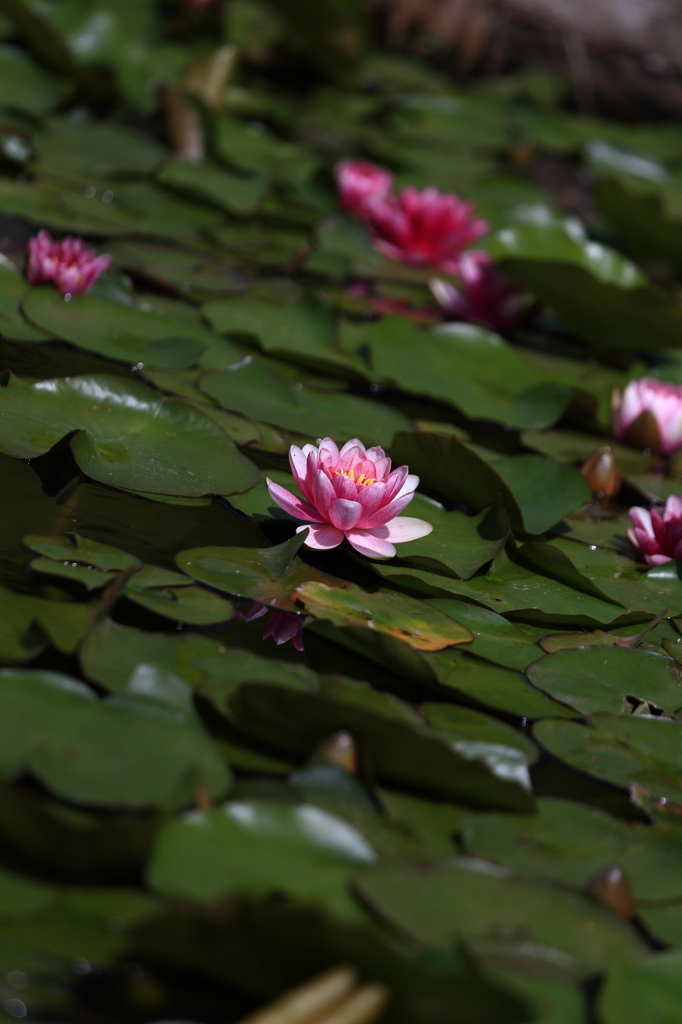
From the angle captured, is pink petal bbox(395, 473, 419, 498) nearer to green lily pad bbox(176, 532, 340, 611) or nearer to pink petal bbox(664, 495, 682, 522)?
green lily pad bbox(176, 532, 340, 611)

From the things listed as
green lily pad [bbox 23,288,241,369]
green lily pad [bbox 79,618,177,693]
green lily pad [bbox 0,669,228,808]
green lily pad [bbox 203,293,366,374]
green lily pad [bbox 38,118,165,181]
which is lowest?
green lily pad [bbox 38,118,165,181]

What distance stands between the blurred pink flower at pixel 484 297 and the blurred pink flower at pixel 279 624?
1.70m

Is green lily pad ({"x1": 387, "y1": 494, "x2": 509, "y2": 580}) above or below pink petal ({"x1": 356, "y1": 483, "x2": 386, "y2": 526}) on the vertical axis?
below

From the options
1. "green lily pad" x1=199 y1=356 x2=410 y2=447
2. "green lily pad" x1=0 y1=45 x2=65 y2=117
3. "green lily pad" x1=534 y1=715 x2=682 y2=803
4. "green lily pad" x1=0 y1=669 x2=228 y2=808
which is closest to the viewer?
"green lily pad" x1=0 y1=669 x2=228 y2=808

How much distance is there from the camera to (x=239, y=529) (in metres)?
1.63

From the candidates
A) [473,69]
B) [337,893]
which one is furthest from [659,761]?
[473,69]

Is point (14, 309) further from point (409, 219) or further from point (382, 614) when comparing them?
point (409, 219)

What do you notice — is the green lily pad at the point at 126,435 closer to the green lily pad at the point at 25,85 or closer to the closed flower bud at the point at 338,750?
the closed flower bud at the point at 338,750

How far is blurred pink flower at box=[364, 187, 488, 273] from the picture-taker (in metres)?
3.17

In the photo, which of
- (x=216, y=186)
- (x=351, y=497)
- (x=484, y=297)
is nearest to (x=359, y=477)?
(x=351, y=497)

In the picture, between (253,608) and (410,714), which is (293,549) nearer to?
(253,608)

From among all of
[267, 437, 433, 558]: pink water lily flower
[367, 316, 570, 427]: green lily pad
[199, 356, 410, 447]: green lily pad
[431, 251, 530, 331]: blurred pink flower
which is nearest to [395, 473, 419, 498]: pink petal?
[267, 437, 433, 558]: pink water lily flower

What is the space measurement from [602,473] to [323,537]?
762 millimetres

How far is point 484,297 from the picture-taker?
113 inches
